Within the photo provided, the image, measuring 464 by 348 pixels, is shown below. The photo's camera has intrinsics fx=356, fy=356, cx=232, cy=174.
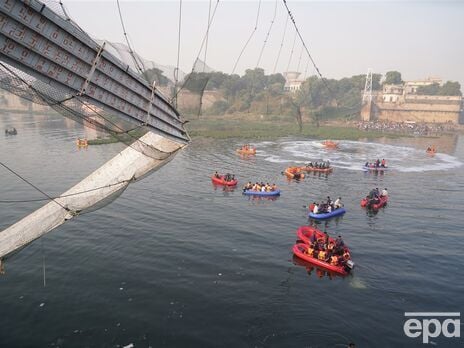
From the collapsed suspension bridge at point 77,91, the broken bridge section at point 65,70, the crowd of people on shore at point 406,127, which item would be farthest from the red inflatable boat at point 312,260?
the crowd of people on shore at point 406,127

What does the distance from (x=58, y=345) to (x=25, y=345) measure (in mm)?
1475

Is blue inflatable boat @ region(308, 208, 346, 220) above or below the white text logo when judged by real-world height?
above

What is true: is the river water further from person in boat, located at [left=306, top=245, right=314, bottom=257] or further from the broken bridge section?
the broken bridge section

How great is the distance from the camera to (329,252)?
25359mm

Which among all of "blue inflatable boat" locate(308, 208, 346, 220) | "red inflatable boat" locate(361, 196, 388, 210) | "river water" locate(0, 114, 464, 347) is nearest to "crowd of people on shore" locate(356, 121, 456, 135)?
"river water" locate(0, 114, 464, 347)

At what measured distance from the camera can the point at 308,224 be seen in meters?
34.5

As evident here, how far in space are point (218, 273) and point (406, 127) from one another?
14397 centimetres

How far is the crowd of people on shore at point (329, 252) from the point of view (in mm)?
24498

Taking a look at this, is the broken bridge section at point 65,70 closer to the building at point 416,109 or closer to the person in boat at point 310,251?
the person in boat at point 310,251

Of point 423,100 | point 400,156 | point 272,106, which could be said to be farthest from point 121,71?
point 423,100

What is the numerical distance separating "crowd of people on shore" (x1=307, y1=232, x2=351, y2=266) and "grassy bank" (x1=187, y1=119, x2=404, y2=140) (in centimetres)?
7350

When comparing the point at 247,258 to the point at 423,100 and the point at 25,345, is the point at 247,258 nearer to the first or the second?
the point at 25,345

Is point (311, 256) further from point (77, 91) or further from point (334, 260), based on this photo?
point (77, 91)

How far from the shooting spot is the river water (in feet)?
59.5
